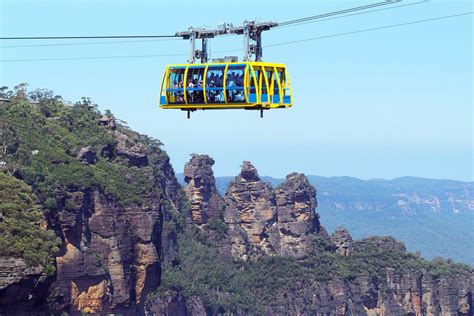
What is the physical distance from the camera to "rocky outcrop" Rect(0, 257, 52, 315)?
92.8 meters

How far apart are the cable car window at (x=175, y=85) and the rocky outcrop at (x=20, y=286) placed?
1385 inches

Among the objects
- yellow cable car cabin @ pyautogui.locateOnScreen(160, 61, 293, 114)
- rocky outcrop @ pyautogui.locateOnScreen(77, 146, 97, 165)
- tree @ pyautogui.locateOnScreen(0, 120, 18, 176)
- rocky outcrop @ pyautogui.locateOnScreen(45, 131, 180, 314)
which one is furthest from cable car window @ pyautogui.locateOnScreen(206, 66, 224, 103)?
rocky outcrop @ pyautogui.locateOnScreen(77, 146, 97, 165)

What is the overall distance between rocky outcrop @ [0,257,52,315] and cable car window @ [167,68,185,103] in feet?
115

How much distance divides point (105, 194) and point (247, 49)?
7488cm

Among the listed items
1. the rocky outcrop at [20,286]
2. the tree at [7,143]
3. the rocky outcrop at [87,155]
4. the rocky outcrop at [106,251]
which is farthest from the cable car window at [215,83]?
the rocky outcrop at [87,155]

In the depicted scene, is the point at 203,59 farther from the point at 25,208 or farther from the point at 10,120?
the point at 10,120

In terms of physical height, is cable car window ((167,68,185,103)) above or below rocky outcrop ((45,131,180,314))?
above

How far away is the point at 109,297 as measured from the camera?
414 feet

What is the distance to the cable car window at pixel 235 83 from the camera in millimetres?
57656

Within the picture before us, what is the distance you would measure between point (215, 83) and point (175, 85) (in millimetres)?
2687

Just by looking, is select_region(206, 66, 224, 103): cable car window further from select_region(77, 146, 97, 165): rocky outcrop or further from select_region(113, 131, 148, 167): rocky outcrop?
select_region(113, 131, 148, 167): rocky outcrop

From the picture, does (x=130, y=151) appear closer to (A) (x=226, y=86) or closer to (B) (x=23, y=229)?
(B) (x=23, y=229)

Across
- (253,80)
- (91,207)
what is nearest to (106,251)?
(91,207)

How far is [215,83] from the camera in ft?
193
